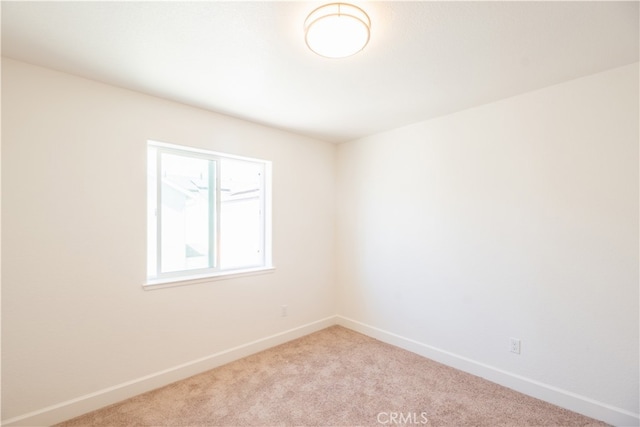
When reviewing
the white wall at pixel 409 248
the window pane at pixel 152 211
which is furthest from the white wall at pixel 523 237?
the window pane at pixel 152 211

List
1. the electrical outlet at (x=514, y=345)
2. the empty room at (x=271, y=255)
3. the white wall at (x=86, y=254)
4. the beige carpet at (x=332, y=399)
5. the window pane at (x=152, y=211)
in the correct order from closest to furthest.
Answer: the empty room at (x=271, y=255)
the white wall at (x=86, y=254)
the beige carpet at (x=332, y=399)
the electrical outlet at (x=514, y=345)
the window pane at (x=152, y=211)

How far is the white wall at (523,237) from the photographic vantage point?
198 cm

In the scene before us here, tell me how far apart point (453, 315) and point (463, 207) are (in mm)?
1031

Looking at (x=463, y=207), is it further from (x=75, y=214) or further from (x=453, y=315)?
(x=75, y=214)

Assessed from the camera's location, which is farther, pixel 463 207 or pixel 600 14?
pixel 463 207

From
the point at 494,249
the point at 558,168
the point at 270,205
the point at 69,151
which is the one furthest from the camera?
the point at 270,205

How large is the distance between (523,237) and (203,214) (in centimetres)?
285

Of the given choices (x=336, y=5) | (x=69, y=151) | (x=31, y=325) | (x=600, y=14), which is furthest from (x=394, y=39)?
(x=31, y=325)

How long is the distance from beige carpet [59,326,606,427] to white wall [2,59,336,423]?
279 millimetres

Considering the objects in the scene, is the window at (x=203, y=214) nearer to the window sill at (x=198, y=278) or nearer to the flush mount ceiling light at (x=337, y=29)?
the window sill at (x=198, y=278)

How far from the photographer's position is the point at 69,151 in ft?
6.77

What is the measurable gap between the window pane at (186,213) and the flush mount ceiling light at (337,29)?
175cm

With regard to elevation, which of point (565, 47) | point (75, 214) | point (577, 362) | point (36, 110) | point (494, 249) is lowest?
point (577, 362)

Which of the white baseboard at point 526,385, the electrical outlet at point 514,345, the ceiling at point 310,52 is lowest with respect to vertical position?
the white baseboard at point 526,385
